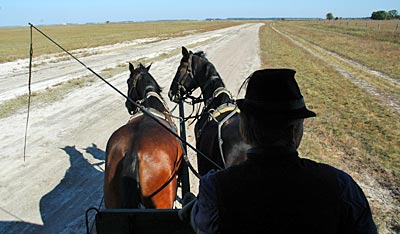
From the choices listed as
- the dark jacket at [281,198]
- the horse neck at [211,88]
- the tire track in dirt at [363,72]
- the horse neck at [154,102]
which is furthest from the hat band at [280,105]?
the tire track in dirt at [363,72]

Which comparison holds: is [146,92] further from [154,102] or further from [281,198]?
[281,198]

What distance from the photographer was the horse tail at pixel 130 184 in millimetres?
3062

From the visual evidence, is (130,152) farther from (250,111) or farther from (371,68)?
(371,68)

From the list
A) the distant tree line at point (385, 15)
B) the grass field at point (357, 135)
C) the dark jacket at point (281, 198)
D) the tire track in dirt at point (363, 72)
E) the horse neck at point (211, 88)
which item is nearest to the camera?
the dark jacket at point (281, 198)

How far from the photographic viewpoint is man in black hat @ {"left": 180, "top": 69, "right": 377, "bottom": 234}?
130 centimetres

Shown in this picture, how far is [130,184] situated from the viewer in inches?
121

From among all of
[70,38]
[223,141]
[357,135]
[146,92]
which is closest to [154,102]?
[146,92]

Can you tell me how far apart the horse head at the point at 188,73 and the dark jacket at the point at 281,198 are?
3914mm

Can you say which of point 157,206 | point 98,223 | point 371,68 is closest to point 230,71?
point 371,68

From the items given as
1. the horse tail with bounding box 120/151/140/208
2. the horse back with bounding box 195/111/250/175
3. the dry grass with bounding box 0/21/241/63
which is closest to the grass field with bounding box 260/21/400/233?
the horse back with bounding box 195/111/250/175

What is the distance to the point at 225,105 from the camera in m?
4.25

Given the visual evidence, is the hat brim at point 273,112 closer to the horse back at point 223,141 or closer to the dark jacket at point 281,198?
the dark jacket at point 281,198

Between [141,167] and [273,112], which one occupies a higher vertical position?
[273,112]

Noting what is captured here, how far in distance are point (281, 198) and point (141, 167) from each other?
82.0 inches
